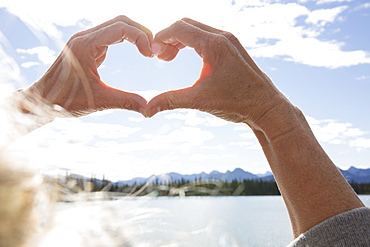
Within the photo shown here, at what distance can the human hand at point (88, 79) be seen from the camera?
2199 mm

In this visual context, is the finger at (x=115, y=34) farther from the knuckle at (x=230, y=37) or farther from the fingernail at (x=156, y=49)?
the knuckle at (x=230, y=37)

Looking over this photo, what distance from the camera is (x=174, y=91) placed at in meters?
A: 2.14

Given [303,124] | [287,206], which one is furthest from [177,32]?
[287,206]

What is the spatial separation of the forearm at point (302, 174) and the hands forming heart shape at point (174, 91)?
0.14 m

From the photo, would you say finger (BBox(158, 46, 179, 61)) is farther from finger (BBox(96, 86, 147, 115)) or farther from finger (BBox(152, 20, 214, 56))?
finger (BBox(96, 86, 147, 115))

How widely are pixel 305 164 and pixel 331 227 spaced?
331 mm

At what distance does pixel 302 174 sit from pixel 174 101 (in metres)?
0.79

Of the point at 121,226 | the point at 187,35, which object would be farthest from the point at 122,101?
the point at 121,226

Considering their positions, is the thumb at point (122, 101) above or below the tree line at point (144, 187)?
above

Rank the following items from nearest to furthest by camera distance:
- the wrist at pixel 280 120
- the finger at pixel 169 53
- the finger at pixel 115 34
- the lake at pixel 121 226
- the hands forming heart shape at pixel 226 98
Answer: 1. the lake at pixel 121 226
2. the hands forming heart shape at pixel 226 98
3. the wrist at pixel 280 120
4. the finger at pixel 115 34
5. the finger at pixel 169 53

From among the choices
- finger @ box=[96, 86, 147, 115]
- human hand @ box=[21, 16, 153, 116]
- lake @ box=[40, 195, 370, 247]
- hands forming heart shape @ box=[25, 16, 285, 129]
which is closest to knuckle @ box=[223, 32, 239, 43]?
hands forming heart shape @ box=[25, 16, 285, 129]

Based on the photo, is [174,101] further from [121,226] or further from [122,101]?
[121,226]

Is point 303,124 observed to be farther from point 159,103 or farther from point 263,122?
point 159,103

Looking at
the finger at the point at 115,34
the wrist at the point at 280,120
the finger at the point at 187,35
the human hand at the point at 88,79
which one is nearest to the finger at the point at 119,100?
the human hand at the point at 88,79
